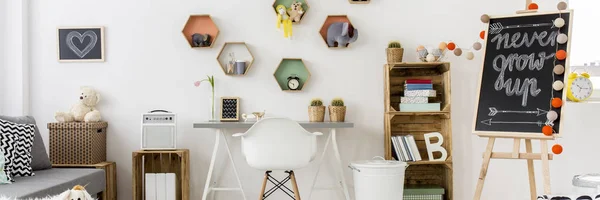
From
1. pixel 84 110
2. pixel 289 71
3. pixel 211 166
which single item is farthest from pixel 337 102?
pixel 84 110

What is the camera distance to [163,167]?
4242mm

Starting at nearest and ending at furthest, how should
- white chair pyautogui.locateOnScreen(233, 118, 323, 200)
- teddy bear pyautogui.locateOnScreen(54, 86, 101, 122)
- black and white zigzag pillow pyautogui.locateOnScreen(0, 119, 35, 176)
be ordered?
black and white zigzag pillow pyautogui.locateOnScreen(0, 119, 35, 176) < white chair pyautogui.locateOnScreen(233, 118, 323, 200) < teddy bear pyautogui.locateOnScreen(54, 86, 101, 122)

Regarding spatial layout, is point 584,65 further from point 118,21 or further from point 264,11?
point 118,21

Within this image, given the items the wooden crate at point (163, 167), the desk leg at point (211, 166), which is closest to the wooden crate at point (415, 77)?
the desk leg at point (211, 166)

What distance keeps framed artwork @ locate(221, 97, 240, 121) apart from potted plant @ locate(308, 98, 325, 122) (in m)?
0.53

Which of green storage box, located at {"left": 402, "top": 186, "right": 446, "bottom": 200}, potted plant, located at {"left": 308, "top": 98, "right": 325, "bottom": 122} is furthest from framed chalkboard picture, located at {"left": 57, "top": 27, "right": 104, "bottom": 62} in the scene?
green storage box, located at {"left": 402, "top": 186, "right": 446, "bottom": 200}

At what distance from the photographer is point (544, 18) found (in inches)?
134

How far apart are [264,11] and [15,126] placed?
1.85 m

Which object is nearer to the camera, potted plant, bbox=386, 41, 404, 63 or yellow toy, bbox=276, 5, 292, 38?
potted plant, bbox=386, 41, 404, 63

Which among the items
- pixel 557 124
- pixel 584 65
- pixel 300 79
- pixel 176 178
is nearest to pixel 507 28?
pixel 557 124

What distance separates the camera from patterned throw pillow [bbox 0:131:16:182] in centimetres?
326

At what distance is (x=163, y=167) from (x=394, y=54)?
187 cm

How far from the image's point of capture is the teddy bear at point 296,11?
420cm

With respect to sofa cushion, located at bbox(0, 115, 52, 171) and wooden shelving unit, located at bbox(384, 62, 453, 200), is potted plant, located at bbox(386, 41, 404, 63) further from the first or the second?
sofa cushion, located at bbox(0, 115, 52, 171)
